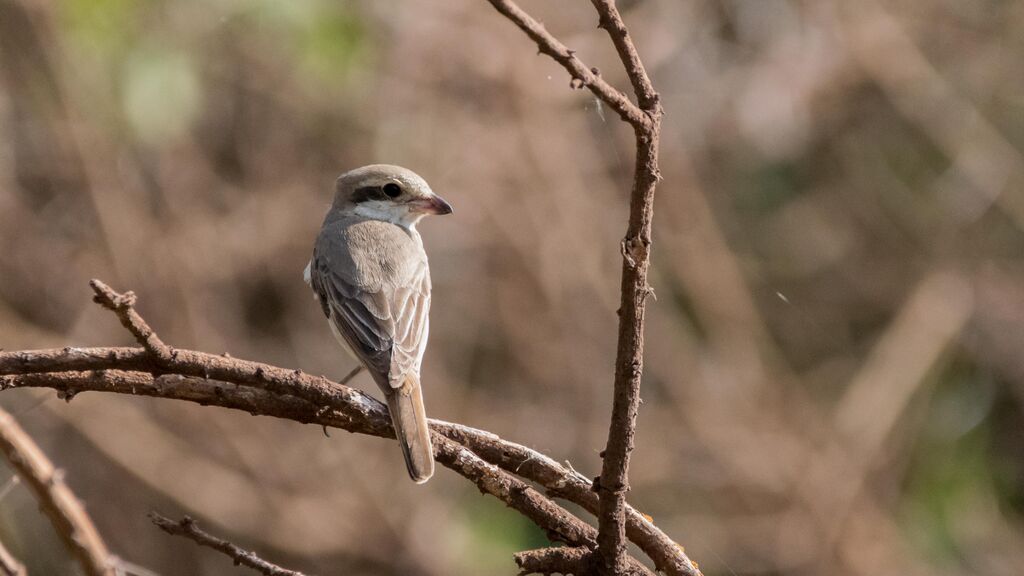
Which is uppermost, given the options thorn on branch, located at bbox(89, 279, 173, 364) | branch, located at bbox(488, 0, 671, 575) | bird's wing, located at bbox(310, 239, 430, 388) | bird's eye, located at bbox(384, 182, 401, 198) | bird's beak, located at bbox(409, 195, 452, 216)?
bird's eye, located at bbox(384, 182, 401, 198)

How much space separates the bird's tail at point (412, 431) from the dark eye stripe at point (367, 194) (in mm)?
1835

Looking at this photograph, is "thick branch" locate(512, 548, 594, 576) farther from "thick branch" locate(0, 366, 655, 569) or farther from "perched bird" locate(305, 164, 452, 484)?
"perched bird" locate(305, 164, 452, 484)

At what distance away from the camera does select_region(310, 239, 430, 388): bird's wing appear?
4035 mm

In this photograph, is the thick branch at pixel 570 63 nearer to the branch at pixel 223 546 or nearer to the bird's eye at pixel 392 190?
the branch at pixel 223 546

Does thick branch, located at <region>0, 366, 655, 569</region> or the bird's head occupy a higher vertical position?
the bird's head

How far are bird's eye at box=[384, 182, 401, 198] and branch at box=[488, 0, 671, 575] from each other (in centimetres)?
303

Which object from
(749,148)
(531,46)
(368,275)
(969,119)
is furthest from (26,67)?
(969,119)


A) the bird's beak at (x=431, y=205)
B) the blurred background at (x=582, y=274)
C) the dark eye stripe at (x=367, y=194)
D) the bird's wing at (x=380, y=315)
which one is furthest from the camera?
the blurred background at (x=582, y=274)

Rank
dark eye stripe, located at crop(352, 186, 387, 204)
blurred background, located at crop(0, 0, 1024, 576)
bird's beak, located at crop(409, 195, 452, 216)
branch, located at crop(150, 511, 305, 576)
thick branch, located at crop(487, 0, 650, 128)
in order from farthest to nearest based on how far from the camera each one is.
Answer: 1. blurred background, located at crop(0, 0, 1024, 576)
2. dark eye stripe, located at crop(352, 186, 387, 204)
3. bird's beak, located at crop(409, 195, 452, 216)
4. branch, located at crop(150, 511, 305, 576)
5. thick branch, located at crop(487, 0, 650, 128)

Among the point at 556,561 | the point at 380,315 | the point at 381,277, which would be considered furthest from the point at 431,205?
the point at 556,561

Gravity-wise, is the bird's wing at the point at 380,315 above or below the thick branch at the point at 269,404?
above

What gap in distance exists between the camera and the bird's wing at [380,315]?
13.2 ft

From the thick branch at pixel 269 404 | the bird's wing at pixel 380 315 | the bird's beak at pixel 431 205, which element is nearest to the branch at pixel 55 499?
the thick branch at pixel 269 404

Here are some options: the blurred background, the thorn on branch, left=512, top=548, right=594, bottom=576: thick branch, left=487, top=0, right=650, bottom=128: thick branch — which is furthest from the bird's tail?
the blurred background
